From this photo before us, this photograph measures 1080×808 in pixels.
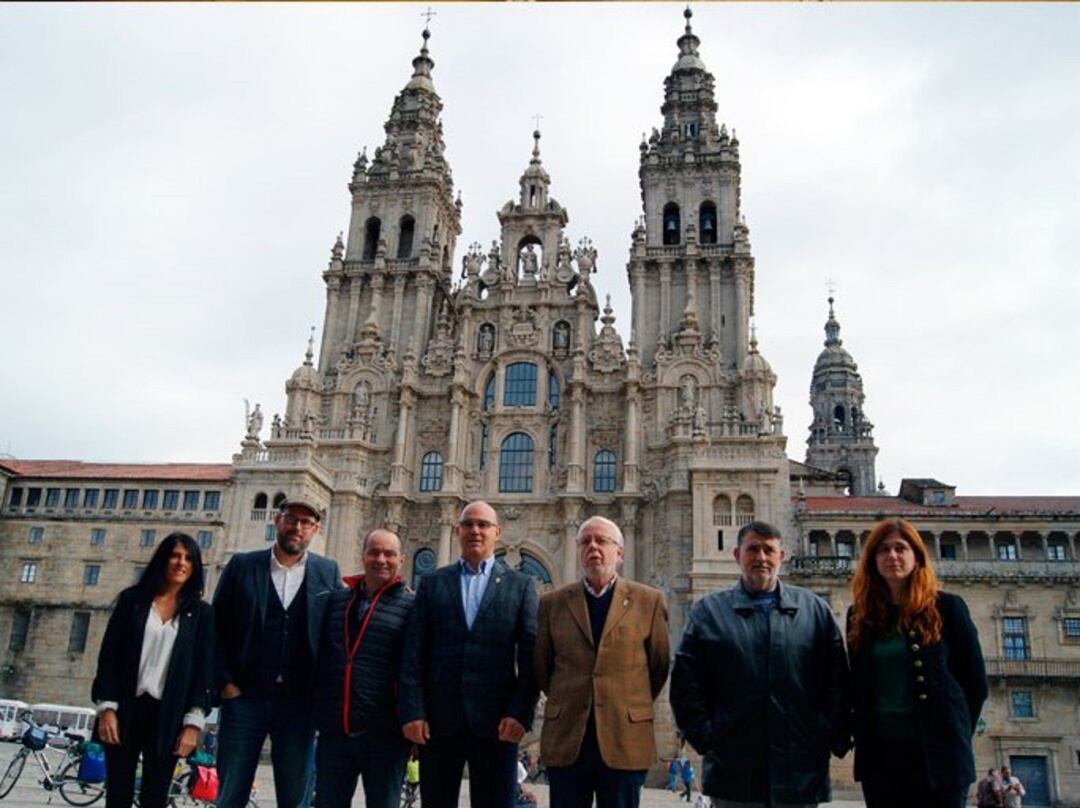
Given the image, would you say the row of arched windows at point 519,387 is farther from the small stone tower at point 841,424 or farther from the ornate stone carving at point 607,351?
the small stone tower at point 841,424

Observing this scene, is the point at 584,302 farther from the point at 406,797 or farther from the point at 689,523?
the point at 406,797

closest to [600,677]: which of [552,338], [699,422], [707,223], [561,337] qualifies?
[699,422]

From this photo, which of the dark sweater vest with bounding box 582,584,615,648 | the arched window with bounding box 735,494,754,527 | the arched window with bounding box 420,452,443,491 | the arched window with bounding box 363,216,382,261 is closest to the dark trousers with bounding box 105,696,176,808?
the dark sweater vest with bounding box 582,584,615,648

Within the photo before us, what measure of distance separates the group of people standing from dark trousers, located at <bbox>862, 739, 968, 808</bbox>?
0.04 ft

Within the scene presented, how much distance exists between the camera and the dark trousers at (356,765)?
738cm

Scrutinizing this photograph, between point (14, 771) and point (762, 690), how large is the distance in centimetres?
1411

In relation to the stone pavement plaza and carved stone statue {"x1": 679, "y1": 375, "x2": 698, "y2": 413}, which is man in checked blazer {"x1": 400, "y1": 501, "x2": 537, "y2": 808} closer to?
the stone pavement plaza

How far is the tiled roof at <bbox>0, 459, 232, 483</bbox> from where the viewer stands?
40.3 meters

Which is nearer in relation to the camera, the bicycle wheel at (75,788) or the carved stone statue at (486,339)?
the bicycle wheel at (75,788)

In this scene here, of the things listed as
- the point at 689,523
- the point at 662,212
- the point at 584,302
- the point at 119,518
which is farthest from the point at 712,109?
the point at 119,518

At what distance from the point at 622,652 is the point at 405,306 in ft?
133

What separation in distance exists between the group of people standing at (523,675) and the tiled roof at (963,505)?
3246cm

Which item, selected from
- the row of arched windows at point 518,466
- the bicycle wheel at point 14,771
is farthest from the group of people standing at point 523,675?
the row of arched windows at point 518,466

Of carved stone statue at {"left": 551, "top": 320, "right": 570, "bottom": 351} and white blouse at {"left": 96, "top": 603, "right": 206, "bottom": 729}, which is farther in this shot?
carved stone statue at {"left": 551, "top": 320, "right": 570, "bottom": 351}
